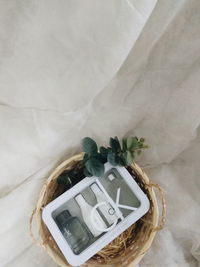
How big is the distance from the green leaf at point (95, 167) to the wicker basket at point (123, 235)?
2.8 inches

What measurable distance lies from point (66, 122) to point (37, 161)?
0.42ft

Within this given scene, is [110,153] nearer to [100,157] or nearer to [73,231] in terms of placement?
[100,157]

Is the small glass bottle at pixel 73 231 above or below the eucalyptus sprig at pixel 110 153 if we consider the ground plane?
below

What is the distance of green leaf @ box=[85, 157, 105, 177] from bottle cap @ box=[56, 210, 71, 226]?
0.12 metres

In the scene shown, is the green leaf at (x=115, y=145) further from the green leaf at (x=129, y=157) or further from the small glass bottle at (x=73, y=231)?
the small glass bottle at (x=73, y=231)

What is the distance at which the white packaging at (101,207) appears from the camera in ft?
2.37

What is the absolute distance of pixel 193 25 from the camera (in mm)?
634

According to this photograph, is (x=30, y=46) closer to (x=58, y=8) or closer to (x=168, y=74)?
(x=58, y=8)

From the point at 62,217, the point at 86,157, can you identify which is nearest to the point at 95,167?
the point at 86,157

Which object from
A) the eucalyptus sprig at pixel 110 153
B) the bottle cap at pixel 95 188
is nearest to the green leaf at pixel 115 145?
the eucalyptus sprig at pixel 110 153

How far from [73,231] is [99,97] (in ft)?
1.07

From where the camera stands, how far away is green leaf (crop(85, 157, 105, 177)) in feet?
2.42

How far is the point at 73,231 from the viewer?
0.74 meters

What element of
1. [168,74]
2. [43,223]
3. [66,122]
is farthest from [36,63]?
[43,223]
